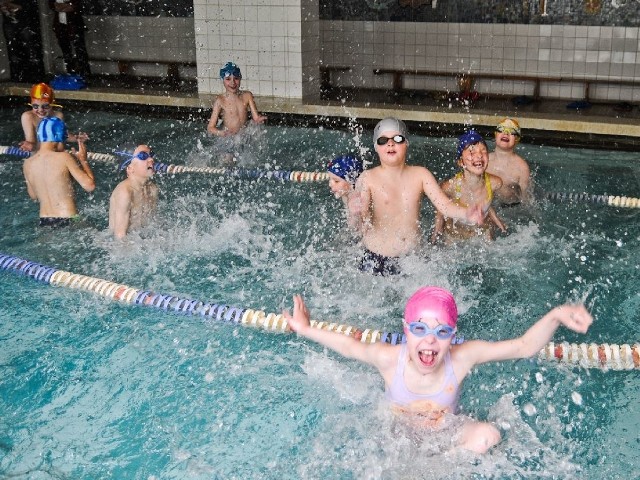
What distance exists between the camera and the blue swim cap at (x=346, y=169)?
5277 millimetres

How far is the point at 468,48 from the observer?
12906mm

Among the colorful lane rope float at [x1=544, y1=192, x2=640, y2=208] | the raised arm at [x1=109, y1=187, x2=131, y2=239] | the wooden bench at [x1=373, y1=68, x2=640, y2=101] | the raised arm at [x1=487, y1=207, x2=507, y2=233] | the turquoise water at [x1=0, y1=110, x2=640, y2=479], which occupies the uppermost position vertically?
the wooden bench at [x1=373, y1=68, x2=640, y2=101]

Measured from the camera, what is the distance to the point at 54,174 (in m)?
6.18

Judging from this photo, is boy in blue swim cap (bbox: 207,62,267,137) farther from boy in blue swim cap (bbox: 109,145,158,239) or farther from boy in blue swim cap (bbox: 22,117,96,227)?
boy in blue swim cap (bbox: 109,145,158,239)

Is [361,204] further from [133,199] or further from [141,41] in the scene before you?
[141,41]

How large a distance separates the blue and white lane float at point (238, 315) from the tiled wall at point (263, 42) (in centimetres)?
685

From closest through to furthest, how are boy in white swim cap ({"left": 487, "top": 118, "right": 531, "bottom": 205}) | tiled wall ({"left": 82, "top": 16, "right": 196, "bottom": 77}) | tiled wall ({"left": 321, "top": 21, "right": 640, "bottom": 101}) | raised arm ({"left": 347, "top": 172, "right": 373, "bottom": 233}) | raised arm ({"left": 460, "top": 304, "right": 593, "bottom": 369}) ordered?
raised arm ({"left": 460, "top": 304, "right": 593, "bottom": 369}), raised arm ({"left": 347, "top": 172, "right": 373, "bottom": 233}), boy in white swim cap ({"left": 487, "top": 118, "right": 531, "bottom": 205}), tiled wall ({"left": 321, "top": 21, "right": 640, "bottom": 101}), tiled wall ({"left": 82, "top": 16, "right": 196, "bottom": 77})

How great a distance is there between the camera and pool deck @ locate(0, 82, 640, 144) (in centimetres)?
1012

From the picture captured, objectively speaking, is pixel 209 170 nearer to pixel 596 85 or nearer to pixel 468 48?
pixel 468 48

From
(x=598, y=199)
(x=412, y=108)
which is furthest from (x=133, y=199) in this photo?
(x=412, y=108)

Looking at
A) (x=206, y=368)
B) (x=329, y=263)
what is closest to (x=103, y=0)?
(x=329, y=263)

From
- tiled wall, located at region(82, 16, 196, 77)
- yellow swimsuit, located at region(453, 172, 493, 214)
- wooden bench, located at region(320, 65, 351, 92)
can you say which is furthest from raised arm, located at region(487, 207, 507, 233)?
tiled wall, located at region(82, 16, 196, 77)

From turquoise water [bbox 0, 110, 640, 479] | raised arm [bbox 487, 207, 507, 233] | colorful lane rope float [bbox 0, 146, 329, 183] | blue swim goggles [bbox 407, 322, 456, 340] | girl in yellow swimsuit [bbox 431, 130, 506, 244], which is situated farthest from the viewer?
colorful lane rope float [bbox 0, 146, 329, 183]

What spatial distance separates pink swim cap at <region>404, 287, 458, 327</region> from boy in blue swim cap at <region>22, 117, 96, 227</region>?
12.3 ft
